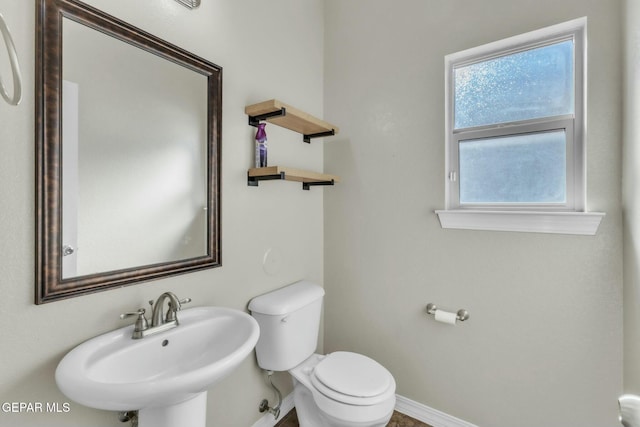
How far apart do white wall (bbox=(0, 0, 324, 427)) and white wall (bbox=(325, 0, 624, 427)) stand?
277 mm

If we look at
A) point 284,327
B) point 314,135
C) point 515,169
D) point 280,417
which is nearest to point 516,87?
point 515,169

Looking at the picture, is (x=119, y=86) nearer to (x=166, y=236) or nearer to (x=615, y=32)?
(x=166, y=236)

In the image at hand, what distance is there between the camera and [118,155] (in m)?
1.08

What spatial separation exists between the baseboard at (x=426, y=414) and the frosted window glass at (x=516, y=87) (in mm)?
1658

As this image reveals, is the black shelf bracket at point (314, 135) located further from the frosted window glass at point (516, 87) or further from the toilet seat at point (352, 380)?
the toilet seat at point (352, 380)

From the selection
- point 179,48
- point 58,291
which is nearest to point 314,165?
point 179,48

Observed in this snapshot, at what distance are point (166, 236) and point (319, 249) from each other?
109 cm

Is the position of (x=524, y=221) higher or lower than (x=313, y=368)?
higher

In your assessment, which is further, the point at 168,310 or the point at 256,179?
the point at 256,179

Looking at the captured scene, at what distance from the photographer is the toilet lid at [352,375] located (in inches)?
52.9

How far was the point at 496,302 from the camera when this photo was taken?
5.03ft

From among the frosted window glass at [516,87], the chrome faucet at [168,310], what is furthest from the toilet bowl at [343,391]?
the frosted window glass at [516,87]

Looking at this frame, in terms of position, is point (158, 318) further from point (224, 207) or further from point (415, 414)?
point (415, 414)

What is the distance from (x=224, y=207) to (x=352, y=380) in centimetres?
104
